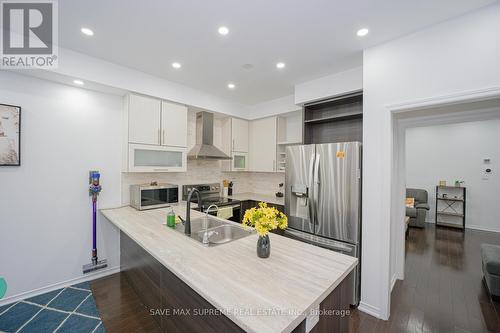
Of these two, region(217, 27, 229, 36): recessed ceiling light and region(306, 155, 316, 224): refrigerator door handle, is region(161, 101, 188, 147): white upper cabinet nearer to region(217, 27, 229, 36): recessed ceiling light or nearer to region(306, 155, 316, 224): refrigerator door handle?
region(217, 27, 229, 36): recessed ceiling light

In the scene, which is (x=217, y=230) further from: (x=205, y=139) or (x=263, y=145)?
(x=263, y=145)

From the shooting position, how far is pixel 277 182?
164 inches

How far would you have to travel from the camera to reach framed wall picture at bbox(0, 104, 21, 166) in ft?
6.84

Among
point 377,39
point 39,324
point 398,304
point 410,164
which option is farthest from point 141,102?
point 410,164

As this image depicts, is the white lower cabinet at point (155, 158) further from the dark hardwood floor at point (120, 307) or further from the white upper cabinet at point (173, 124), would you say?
the dark hardwood floor at point (120, 307)

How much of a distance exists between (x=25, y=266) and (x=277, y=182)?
3770 mm

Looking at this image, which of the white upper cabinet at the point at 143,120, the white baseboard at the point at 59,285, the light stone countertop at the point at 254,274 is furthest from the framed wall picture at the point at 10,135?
the light stone countertop at the point at 254,274

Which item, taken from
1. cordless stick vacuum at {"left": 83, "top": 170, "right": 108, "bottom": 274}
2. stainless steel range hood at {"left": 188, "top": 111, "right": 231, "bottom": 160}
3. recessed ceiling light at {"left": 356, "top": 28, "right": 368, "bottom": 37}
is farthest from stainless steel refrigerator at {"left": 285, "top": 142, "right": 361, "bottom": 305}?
cordless stick vacuum at {"left": 83, "top": 170, "right": 108, "bottom": 274}

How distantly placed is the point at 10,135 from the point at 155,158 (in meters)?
1.45

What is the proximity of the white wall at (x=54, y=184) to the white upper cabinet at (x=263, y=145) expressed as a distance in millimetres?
2416

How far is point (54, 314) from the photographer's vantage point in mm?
2020

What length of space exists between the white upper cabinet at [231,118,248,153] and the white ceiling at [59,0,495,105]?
1332 millimetres

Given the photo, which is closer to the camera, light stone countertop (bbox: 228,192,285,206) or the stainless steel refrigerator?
the stainless steel refrigerator

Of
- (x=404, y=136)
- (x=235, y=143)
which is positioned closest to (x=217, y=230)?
(x=235, y=143)
